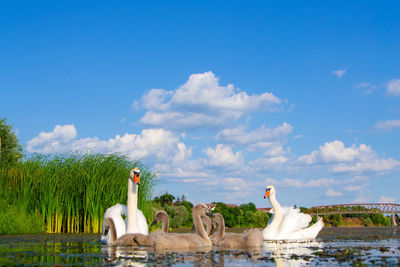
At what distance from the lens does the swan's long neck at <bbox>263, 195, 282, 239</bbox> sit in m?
17.8

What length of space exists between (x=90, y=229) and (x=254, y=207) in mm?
59275

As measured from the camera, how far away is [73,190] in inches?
900

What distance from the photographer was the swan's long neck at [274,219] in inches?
700

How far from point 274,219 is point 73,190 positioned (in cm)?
1014

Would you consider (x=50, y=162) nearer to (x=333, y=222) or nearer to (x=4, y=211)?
(x=4, y=211)

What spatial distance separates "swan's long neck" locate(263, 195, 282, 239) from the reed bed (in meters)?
6.58

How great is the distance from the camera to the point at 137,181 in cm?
1495

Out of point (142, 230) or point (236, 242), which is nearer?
point (236, 242)

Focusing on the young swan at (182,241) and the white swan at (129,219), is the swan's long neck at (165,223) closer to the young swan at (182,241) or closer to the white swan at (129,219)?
the white swan at (129,219)

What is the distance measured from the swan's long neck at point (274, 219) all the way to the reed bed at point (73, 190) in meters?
6.58

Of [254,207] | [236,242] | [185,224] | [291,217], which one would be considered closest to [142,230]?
[236,242]

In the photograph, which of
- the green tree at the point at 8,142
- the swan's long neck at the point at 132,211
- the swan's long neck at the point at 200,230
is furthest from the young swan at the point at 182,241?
the green tree at the point at 8,142

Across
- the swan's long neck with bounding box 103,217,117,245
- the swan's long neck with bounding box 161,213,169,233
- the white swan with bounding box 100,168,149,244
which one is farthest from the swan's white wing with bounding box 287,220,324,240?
the swan's long neck with bounding box 103,217,117,245

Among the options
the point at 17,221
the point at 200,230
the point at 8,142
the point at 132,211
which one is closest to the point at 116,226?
the point at 132,211
